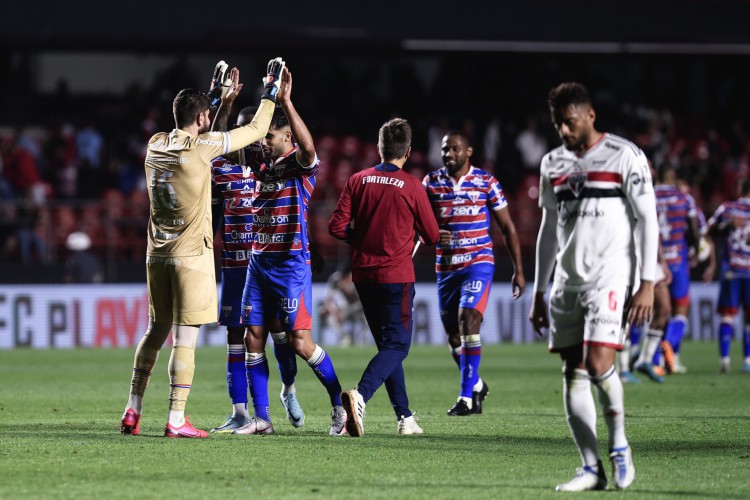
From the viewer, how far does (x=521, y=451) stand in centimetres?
817

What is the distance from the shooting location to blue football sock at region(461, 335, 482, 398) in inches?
427

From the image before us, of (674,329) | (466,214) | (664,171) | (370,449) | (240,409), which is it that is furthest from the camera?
(674,329)

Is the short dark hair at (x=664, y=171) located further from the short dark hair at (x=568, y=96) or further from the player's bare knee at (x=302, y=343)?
the short dark hair at (x=568, y=96)

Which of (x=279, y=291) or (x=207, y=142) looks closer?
(x=207, y=142)

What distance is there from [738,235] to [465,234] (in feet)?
21.8

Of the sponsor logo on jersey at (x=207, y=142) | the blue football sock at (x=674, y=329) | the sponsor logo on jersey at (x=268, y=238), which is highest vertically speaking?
the sponsor logo on jersey at (x=207, y=142)

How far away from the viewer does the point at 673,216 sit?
15.5m

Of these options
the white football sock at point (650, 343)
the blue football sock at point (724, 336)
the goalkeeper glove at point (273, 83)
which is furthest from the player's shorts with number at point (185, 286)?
the blue football sock at point (724, 336)

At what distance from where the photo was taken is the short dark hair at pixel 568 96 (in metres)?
6.62

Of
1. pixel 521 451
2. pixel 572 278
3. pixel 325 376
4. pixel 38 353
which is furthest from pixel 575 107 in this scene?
pixel 38 353

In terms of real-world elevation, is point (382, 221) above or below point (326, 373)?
above

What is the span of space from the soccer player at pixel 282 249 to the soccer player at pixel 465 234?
225cm

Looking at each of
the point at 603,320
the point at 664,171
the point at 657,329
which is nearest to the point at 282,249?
the point at 603,320

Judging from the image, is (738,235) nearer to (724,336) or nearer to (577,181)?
(724,336)
